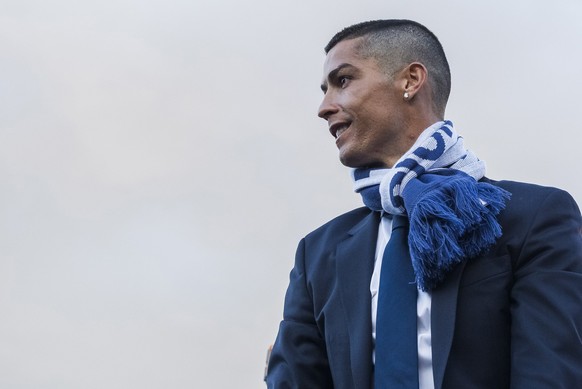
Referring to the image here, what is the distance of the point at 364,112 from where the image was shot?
19.2ft

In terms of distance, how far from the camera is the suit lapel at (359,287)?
508 centimetres

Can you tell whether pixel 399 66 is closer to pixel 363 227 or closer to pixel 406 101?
pixel 406 101

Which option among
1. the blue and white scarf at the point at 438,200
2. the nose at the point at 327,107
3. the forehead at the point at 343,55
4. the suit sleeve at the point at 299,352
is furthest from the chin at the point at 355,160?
the suit sleeve at the point at 299,352

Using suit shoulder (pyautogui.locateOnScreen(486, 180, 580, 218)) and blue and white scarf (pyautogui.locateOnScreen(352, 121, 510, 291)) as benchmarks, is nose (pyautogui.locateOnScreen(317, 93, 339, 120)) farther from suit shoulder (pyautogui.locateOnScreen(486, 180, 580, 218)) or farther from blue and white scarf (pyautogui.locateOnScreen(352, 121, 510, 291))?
suit shoulder (pyautogui.locateOnScreen(486, 180, 580, 218))

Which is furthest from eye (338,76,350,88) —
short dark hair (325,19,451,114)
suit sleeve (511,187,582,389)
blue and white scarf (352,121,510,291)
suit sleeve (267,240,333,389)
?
suit sleeve (511,187,582,389)

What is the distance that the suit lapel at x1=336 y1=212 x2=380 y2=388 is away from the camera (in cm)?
508

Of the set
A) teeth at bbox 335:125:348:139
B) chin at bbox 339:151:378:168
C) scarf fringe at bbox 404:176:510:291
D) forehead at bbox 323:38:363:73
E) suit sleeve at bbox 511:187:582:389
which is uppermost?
forehead at bbox 323:38:363:73

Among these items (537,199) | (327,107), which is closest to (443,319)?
(537,199)

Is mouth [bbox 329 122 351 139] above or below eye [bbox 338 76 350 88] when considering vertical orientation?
below

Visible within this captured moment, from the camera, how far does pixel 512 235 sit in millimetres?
5141

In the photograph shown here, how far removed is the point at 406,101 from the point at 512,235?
1.16m

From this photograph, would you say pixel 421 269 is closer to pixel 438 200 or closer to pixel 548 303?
pixel 438 200

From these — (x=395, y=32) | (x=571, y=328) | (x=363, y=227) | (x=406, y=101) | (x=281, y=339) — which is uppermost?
(x=395, y=32)

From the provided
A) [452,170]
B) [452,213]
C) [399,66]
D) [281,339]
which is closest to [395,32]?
[399,66]
